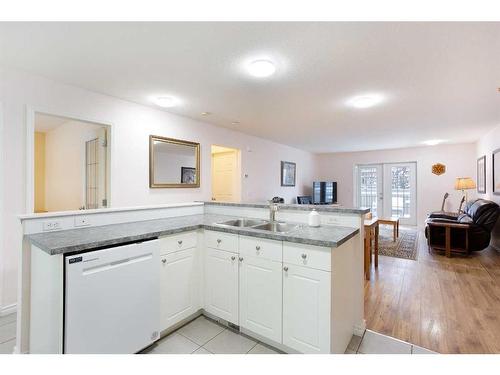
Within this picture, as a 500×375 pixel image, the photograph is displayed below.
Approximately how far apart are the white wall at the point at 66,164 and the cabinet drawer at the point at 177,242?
2.02 metres

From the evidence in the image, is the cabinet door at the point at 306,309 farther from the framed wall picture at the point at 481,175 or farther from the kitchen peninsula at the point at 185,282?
the framed wall picture at the point at 481,175

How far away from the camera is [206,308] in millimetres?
2143

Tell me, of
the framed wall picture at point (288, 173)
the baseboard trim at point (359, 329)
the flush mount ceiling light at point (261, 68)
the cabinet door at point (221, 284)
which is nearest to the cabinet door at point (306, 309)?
the cabinet door at point (221, 284)

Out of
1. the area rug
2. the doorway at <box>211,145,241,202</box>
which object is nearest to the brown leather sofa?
the area rug

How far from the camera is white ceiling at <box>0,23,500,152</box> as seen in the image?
5.10 feet

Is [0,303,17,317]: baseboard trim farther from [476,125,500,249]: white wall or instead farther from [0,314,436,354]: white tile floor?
[476,125,500,249]: white wall

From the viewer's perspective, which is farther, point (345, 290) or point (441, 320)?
point (441, 320)

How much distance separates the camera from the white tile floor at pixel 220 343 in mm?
1763

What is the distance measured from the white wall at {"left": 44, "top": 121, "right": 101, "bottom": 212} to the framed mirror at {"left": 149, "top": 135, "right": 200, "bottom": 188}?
0.77 m

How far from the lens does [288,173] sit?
6.32m
